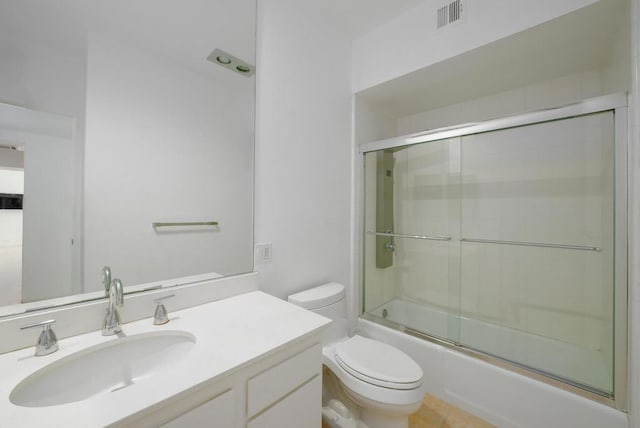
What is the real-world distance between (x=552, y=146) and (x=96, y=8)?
7.94 feet

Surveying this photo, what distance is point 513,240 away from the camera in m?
1.86

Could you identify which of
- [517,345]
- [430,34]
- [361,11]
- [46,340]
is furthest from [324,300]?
[361,11]

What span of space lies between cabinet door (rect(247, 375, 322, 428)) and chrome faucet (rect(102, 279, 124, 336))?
1.88 ft

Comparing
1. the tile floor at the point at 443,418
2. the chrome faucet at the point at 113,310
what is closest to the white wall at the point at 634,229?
the tile floor at the point at 443,418

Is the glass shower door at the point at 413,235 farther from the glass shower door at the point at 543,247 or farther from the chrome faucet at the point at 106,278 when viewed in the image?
the chrome faucet at the point at 106,278

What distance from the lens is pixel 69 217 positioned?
3.00ft

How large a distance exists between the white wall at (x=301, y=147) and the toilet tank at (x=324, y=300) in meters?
0.09

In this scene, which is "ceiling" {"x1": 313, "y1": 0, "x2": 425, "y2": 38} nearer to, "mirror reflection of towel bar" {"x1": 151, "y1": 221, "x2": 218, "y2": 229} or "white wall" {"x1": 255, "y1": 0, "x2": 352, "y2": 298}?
"white wall" {"x1": 255, "y1": 0, "x2": 352, "y2": 298}

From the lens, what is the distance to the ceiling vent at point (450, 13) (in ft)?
4.84

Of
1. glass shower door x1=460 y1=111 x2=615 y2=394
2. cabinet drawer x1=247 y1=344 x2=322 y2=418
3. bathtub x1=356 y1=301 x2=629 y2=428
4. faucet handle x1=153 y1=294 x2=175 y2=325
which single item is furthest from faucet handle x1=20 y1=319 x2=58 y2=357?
glass shower door x1=460 y1=111 x2=615 y2=394

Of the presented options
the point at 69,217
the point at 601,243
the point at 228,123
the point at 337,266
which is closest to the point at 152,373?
Answer: the point at 69,217

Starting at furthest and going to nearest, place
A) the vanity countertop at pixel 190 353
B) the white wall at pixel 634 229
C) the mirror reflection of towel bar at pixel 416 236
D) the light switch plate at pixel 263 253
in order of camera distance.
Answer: the mirror reflection of towel bar at pixel 416 236 → the light switch plate at pixel 263 253 → the white wall at pixel 634 229 → the vanity countertop at pixel 190 353

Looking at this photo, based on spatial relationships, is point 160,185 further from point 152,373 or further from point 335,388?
point 335,388

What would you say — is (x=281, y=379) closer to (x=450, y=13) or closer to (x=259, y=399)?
(x=259, y=399)
